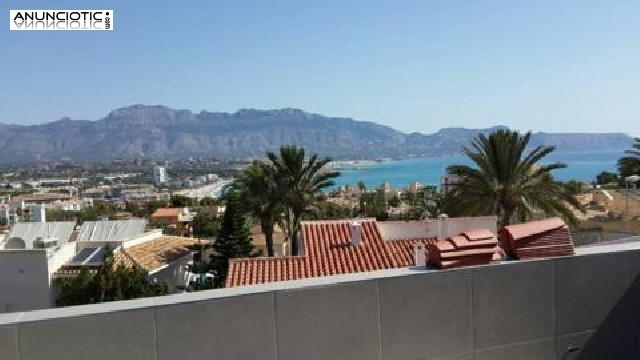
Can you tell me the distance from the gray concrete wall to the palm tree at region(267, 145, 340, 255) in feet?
71.6

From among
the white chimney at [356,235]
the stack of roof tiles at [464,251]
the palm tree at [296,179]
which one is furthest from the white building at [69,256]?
the stack of roof tiles at [464,251]

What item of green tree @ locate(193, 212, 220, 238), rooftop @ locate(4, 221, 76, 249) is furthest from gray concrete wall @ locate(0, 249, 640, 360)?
green tree @ locate(193, 212, 220, 238)

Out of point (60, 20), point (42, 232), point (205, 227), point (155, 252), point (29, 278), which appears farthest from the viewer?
point (205, 227)

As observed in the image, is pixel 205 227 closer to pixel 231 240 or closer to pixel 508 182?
pixel 231 240

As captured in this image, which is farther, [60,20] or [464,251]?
[60,20]

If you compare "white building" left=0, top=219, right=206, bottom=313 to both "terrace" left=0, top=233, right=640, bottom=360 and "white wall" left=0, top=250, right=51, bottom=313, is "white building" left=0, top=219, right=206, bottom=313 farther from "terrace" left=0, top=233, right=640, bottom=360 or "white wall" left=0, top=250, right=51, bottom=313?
"terrace" left=0, top=233, right=640, bottom=360

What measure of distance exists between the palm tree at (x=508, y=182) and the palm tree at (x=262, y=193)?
33.2ft

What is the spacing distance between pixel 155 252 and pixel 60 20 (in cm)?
1888

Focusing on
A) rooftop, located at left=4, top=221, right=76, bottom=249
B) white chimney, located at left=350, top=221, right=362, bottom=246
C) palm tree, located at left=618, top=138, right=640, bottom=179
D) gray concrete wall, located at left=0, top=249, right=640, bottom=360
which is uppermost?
palm tree, located at left=618, top=138, right=640, bottom=179

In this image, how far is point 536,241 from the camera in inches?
124

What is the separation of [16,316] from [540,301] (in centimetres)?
241

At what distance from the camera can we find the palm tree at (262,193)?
25844 millimetres

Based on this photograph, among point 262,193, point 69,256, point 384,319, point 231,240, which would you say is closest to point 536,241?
point 384,319

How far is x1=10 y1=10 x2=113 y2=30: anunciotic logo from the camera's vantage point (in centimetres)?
1372
